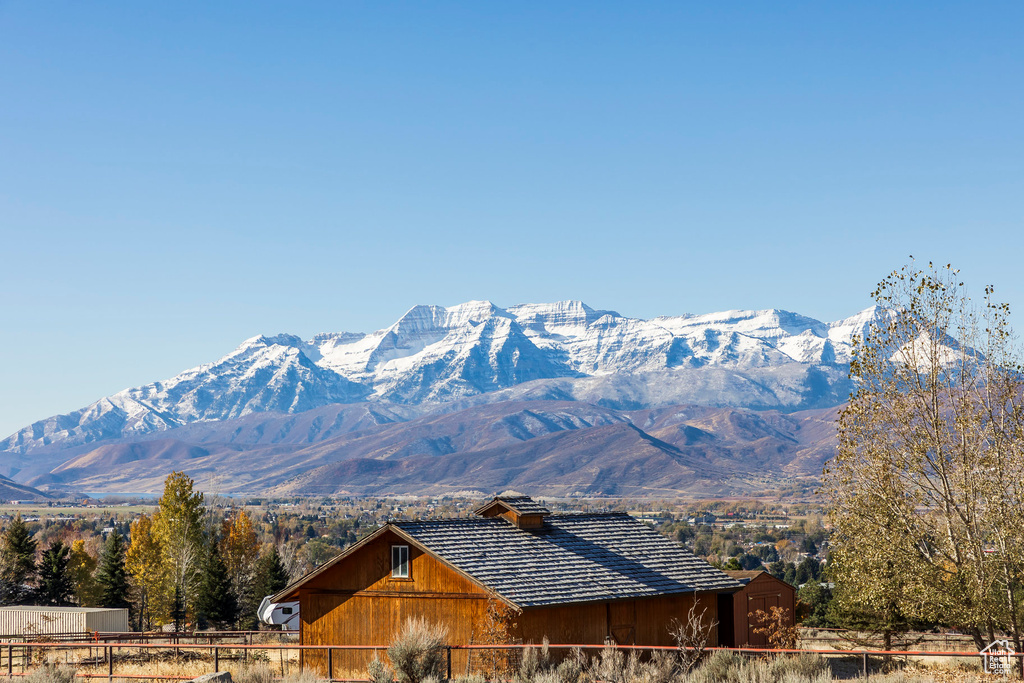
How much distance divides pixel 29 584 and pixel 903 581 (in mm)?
69178

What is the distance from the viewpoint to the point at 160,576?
8444 cm

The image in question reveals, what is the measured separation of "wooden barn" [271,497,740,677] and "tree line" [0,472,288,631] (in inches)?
1675

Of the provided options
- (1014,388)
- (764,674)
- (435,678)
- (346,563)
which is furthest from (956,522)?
(346,563)

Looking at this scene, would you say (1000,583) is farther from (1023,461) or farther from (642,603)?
(642,603)

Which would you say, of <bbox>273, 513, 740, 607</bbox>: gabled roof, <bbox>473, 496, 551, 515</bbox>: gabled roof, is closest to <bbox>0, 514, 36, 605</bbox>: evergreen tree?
<bbox>273, 513, 740, 607</bbox>: gabled roof

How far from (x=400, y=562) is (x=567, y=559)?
19.1ft

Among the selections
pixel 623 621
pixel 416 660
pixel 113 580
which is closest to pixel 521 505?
pixel 623 621

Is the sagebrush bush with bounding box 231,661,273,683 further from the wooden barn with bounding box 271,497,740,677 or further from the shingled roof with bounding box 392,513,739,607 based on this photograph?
the shingled roof with bounding box 392,513,739,607

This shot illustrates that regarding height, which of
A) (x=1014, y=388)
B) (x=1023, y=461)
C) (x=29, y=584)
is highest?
(x=1014, y=388)

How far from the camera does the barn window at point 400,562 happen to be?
3809 centimetres

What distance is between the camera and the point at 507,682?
1051 inches

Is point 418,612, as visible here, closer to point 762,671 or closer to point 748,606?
point 762,671

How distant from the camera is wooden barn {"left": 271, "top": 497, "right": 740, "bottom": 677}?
3616 centimetres

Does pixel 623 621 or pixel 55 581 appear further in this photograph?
pixel 55 581
